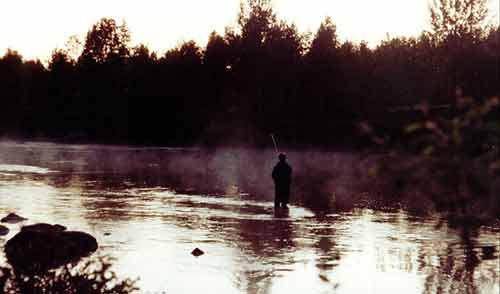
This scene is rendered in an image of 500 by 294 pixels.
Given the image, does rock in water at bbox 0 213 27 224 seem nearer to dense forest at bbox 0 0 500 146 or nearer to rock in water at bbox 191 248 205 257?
rock in water at bbox 191 248 205 257

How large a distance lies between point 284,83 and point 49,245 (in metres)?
56.0

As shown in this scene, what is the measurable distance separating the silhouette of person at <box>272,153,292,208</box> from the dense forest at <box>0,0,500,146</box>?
14.9 meters

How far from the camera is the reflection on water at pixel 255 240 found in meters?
16.0

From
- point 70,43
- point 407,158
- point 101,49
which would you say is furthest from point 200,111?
point 407,158

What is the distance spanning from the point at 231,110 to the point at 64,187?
123 ft

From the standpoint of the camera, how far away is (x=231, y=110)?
7562cm

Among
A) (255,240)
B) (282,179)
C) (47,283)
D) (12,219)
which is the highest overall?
(282,179)

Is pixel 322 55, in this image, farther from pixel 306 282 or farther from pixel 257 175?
pixel 306 282

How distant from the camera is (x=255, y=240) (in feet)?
70.5

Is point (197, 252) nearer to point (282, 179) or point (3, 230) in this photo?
point (3, 230)

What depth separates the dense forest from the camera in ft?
183

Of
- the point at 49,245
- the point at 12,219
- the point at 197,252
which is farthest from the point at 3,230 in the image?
the point at 197,252

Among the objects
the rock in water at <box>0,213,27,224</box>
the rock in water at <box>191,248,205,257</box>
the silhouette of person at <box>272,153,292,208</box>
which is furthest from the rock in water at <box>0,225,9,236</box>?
the silhouette of person at <box>272,153,292,208</box>

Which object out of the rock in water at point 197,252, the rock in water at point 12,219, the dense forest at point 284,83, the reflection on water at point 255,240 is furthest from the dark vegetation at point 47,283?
the dense forest at point 284,83
